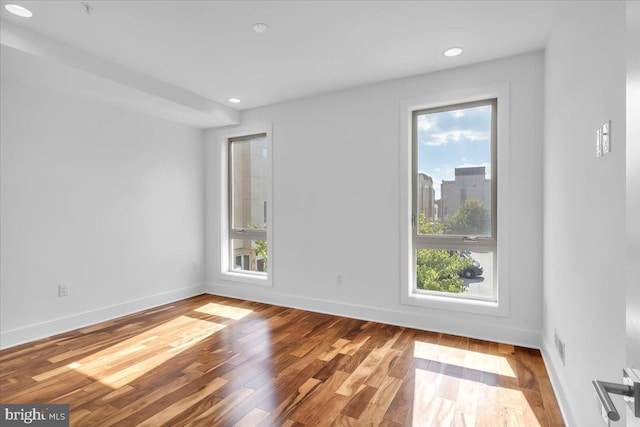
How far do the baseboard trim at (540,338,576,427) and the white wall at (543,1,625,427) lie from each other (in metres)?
0.04

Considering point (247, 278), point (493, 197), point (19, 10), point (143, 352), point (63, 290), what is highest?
point (19, 10)

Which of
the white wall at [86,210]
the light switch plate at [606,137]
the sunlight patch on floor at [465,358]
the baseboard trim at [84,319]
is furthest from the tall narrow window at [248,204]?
the light switch plate at [606,137]

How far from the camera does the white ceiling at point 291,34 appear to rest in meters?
2.24

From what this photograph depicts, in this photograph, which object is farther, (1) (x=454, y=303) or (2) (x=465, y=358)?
(1) (x=454, y=303)

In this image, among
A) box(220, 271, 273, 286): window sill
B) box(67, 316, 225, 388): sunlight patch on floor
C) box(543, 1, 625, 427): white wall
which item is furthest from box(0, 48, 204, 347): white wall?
box(543, 1, 625, 427): white wall

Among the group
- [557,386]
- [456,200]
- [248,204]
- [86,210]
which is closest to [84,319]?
[86,210]

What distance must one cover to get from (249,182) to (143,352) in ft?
8.37

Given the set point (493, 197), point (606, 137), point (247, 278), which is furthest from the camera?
point (247, 278)

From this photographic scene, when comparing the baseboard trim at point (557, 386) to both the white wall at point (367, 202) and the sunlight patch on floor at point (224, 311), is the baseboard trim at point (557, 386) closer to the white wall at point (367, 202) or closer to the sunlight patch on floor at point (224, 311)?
the white wall at point (367, 202)

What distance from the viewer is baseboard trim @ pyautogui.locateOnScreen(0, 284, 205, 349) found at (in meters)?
2.95

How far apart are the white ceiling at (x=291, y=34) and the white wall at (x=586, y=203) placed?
0.50m

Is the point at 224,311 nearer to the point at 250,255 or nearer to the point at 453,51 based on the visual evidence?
the point at 250,255

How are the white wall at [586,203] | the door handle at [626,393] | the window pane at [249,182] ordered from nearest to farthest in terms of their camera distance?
the door handle at [626,393] → the white wall at [586,203] → the window pane at [249,182]

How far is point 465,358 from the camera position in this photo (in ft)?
8.77
